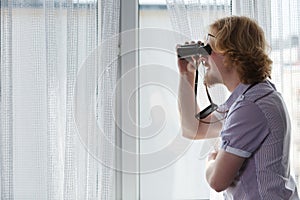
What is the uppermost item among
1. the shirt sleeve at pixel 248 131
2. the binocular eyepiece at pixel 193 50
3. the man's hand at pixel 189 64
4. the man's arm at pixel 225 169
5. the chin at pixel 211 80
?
the binocular eyepiece at pixel 193 50

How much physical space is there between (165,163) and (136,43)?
0.49 meters

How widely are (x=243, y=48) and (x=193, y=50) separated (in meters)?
0.18

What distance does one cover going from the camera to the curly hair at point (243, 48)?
1.36 meters

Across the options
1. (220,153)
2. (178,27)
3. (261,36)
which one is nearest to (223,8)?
(178,27)

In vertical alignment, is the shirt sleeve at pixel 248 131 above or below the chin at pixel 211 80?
below

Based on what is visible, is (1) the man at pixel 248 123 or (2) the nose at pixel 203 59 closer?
(1) the man at pixel 248 123

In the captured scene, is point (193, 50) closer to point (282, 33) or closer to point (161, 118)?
point (161, 118)

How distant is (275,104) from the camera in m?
1.30

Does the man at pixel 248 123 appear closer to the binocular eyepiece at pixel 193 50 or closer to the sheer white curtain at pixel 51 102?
the binocular eyepiece at pixel 193 50

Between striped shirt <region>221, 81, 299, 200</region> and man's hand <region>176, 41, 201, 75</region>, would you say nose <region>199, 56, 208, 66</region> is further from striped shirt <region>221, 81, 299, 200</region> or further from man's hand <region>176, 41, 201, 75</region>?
striped shirt <region>221, 81, 299, 200</region>

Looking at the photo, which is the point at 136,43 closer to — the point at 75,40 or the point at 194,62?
the point at 75,40

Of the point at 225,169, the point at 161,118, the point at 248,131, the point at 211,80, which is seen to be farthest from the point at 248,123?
the point at 161,118

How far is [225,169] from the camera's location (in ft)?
4.23

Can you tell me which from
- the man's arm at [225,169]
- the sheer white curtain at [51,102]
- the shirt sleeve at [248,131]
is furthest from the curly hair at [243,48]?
the sheer white curtain at [51,102]
